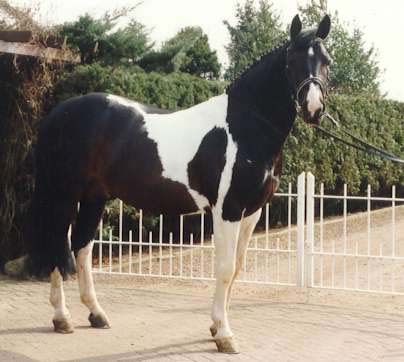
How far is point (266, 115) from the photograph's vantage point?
189 inches

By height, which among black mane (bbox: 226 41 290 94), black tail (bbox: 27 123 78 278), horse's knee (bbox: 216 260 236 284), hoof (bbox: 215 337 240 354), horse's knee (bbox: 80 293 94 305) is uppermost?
black mane (bbox: 226 41 290 94)

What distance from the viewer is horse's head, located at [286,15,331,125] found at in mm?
4352

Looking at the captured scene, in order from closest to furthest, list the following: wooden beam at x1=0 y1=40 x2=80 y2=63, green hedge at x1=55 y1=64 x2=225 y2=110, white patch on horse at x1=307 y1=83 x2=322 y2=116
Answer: white patch on horse at x1=307 y1=83 x2=322 y2=116 < wooden beam at x1=0 y1=40 x2=80 y2=63 < green hedge at x1=55 y1=64 x2=225 y2=110

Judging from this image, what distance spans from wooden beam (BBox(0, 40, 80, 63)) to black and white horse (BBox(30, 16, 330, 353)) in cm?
242

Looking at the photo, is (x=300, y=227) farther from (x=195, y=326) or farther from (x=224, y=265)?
(x=224, y=265)

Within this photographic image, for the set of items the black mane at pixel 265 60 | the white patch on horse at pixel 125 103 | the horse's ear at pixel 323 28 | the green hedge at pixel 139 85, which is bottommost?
the white patch on horse at pixel 125 103

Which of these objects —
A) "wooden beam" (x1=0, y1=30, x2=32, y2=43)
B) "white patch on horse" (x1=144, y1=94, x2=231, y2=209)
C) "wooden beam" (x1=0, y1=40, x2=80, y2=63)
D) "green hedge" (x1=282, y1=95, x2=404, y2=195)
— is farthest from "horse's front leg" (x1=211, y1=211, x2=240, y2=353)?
"green hedge" (x1=282, y1=95, x2=404, y2=195)

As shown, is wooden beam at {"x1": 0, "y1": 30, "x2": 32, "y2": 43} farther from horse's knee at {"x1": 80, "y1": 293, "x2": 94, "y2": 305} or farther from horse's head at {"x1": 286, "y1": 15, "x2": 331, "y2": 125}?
horse's head at {"x1": 286, "y1": 15, "x2": 331, "y2": 125}

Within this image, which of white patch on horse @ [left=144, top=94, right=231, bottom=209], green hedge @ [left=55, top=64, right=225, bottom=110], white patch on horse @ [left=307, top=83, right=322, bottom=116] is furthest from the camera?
green hedge @ [left=55, top=64, right=225, bottom=110]

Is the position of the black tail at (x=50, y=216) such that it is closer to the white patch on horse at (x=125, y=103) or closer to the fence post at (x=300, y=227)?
the white patch on horse at (x=125, y=103)

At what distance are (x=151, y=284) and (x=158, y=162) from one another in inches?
126

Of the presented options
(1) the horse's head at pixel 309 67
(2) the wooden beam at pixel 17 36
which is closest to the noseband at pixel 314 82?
(1) the horse's head at pixel 309 67

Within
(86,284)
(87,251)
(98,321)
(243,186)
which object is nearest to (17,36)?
(87,251)

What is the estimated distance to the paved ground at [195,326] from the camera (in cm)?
479
